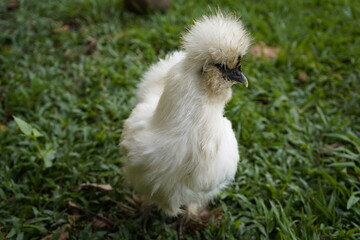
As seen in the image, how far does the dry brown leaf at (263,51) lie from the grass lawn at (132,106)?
0.20ft

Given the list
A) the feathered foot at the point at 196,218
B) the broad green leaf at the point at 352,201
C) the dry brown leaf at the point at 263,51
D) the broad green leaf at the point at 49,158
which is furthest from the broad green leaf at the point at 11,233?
the dry brown leaf at the point at 263,51

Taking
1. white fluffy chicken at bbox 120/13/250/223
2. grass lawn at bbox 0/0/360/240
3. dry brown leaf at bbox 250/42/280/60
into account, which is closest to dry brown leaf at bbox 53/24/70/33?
grass lawn at bbox 0/0/360/240

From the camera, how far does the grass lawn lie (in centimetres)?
308

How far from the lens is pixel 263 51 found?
484 cm

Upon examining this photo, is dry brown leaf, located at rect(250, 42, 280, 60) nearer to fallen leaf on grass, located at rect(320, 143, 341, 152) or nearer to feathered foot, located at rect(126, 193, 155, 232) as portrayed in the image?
fallen leaf on grass, located at rect(320, 143, 341, 152)

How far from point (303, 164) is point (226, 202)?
922 millimetres

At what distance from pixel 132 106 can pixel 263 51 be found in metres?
2.04

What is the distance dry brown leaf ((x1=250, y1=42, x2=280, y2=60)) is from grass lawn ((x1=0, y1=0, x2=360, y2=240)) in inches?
2.4

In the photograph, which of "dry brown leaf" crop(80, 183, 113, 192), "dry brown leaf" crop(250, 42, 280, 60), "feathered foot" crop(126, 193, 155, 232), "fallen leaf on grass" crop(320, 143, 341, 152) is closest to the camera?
"feathered foot" crop(126, 193, 155, 232)

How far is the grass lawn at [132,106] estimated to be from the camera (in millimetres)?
3076

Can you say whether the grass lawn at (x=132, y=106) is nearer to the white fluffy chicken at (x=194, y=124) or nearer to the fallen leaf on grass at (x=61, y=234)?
the fallen leaf on grass at (x=61, y=234)

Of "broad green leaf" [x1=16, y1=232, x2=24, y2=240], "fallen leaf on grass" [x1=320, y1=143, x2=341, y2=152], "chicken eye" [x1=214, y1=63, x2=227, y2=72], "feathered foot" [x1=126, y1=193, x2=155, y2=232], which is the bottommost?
"broad green leaf" [x1=16, y1=232, x2=24, y2=240]

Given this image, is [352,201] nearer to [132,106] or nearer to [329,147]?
[329,147]

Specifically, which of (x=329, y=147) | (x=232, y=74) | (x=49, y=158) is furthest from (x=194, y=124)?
(x=329, y=147)
